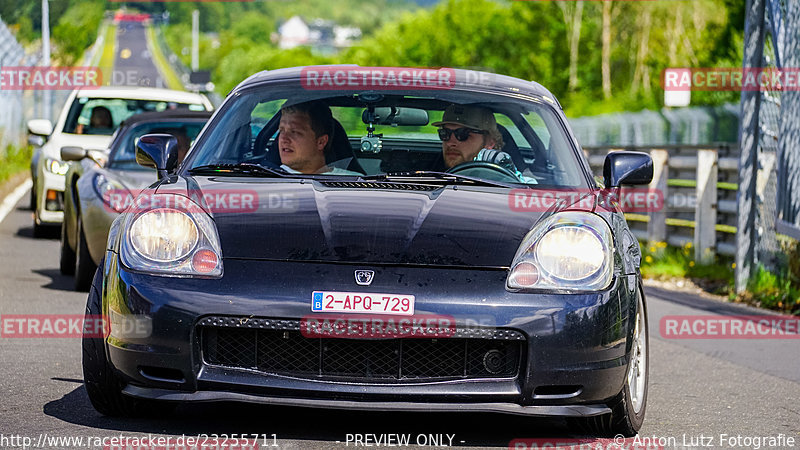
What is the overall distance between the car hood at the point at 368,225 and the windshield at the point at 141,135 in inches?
202

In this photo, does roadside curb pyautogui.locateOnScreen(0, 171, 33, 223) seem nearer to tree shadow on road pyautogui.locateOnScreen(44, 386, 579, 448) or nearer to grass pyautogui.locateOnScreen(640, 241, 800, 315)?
grass pyautogui.locateOnScreen(640, 241, 800, 315)

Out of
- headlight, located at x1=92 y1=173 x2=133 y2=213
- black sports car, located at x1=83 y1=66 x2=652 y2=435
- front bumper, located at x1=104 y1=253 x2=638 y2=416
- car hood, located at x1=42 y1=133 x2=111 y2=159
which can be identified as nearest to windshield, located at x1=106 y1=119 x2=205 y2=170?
headlight, located at x1=92 y1=173 x2=133 y2=213

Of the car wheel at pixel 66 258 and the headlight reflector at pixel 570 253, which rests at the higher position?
the headlight reflector at pixel 570 253

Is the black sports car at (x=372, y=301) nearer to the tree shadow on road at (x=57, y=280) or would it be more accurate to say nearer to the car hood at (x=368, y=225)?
the car hood at (x=368, y=225)

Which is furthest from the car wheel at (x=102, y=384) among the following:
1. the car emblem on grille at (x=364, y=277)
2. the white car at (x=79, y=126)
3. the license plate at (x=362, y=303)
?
the white car at (x=79, y=126)

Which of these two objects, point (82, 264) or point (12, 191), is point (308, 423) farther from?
point (12, 191)

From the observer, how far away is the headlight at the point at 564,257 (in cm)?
507

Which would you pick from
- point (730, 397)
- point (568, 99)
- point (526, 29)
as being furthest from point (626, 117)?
point (526, 29)

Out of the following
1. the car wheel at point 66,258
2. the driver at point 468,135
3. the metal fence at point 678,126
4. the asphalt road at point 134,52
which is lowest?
the asphalt road at point 134,52

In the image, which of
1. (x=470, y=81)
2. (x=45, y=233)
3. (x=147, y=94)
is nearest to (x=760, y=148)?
(x=470, y=81)

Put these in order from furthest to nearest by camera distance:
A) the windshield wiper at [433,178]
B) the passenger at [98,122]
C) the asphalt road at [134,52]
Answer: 1. the asphalt road at [134,52]
2. the passenger at [98,122]
3. the windshield wiper at [433,178]

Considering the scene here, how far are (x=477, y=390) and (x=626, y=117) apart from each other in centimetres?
3047

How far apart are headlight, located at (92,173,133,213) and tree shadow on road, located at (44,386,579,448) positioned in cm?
378

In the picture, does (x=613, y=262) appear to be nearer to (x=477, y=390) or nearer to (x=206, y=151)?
(x=477, y=390)
